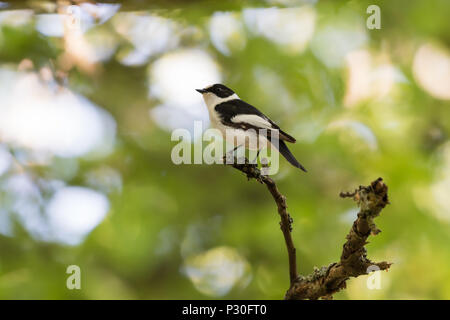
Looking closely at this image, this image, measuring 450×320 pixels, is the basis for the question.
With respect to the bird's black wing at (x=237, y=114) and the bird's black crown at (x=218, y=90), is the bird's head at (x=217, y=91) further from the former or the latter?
the bird's black wing at (x=237, y=114)

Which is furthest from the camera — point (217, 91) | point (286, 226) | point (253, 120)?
point (217, 91)

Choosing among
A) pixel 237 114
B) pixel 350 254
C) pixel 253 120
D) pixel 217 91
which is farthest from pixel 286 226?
pixel 217 91

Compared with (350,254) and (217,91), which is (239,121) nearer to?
(217,91)

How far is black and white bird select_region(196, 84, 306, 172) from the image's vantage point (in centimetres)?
253

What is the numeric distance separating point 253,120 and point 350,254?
3.65 ft

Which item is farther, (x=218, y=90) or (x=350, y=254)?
(x=218, y=90)

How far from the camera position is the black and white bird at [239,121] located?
2.53 m

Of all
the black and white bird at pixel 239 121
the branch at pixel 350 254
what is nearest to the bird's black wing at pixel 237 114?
the black and white bird at pixel 239 121

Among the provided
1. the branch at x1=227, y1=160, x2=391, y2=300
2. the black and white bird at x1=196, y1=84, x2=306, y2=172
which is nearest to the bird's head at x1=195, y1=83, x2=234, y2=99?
the black and white bird at x1=196, y1=84, x2=306, y2=172

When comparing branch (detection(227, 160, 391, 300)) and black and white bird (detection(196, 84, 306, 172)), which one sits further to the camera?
black and white bird (detection(196, 84, 306, 172))

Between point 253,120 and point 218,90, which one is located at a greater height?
point 218,90

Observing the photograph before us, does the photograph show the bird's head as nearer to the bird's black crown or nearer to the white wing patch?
the bird's black crown

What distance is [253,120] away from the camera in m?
2.66
